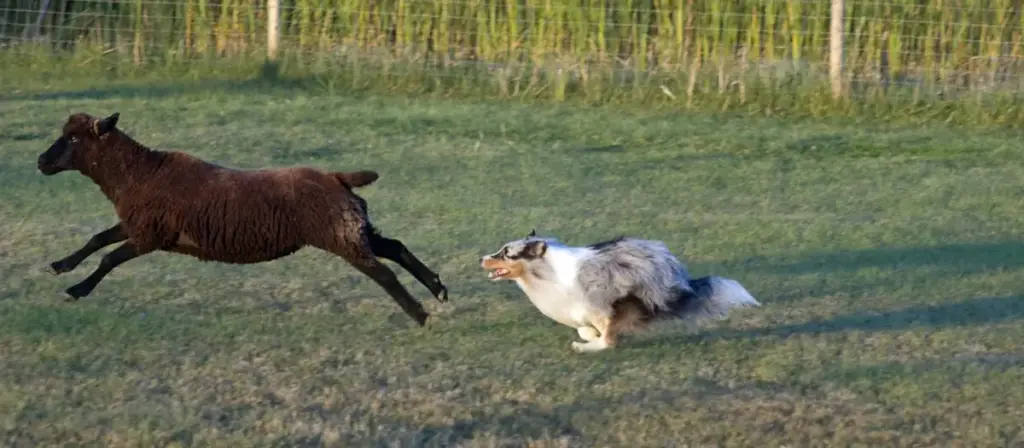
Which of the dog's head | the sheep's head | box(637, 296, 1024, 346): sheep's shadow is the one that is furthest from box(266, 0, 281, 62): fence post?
box(637, 296, 1024, 346): sheep's shadow

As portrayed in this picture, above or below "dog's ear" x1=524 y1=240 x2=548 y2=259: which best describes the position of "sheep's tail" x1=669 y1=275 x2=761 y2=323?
below

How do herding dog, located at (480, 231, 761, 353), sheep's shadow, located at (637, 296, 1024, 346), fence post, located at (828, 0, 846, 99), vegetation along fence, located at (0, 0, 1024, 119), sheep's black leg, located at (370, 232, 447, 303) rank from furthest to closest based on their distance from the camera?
1. vegetation along fence, located at (0, 0, 1024, 119)
2. fence post, located at (828, 0, 846, 99)
3. sheep's black leg, located at (370, 232, 447, 303)
4. sheep's shadow, located at (637, 296, 1024, 346)
5. herding dog, located at (480, 231, 761, 353)

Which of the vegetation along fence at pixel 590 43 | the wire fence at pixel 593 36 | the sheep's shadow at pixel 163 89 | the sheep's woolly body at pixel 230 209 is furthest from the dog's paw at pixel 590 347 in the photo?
the sheep's shadow at pixel 163 89

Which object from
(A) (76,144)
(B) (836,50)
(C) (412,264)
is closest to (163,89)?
(B) (836,50)

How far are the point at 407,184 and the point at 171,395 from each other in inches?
182

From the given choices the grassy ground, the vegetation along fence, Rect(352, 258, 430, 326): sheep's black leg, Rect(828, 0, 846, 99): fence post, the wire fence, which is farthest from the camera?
the wire fence

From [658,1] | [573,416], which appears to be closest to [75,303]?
[573,416]

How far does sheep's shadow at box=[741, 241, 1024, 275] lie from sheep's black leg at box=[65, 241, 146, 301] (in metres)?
3.11

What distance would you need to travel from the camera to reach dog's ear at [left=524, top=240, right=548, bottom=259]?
18.8 feet

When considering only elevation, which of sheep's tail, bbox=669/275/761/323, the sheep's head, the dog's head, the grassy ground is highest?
the sheep's head

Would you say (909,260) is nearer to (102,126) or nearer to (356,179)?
(356,179)

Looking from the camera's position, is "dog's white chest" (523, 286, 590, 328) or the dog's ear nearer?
"dog's white chest" (523, 286, 590, 328)

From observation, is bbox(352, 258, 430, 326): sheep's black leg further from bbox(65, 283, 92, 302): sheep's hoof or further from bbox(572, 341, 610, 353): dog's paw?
bbox(65, 283, 92, 302): sheep's hoof

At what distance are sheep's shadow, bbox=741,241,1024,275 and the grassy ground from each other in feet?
0.08
